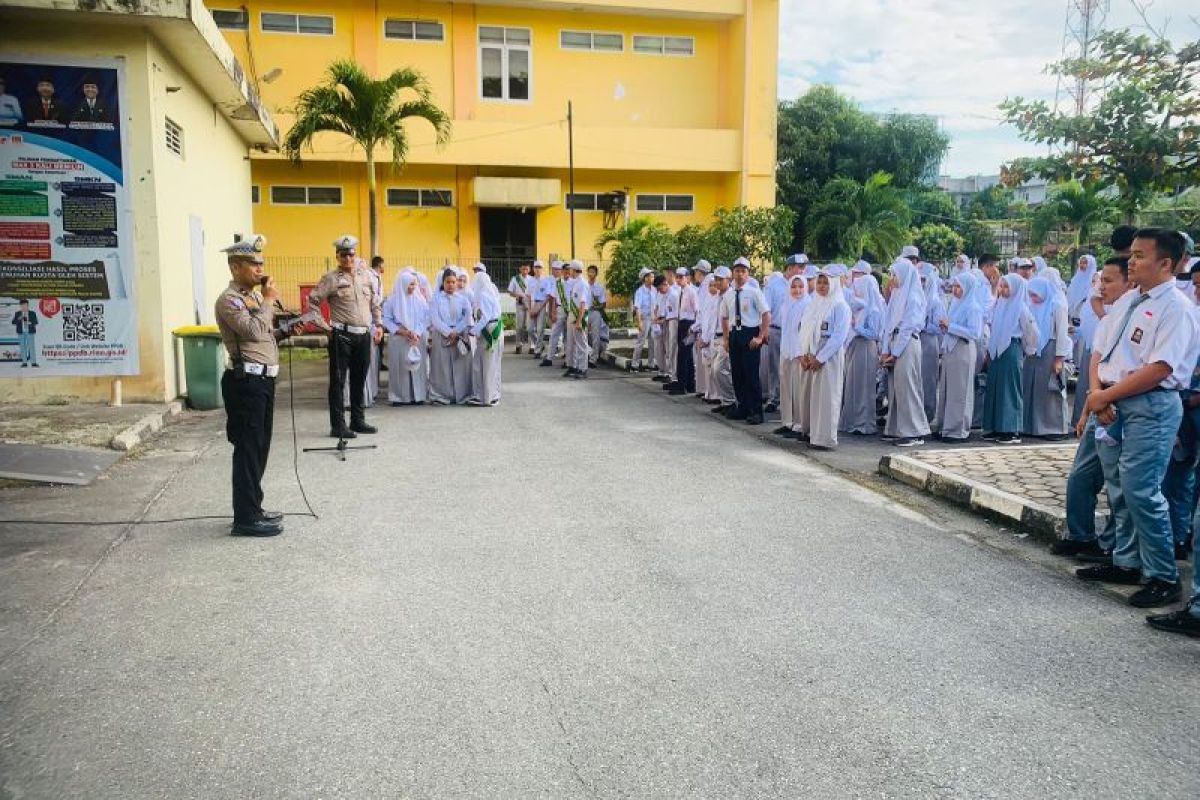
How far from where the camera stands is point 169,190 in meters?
12.3

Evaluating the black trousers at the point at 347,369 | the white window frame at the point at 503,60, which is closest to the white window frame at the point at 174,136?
the black trousers at the point at 347,369

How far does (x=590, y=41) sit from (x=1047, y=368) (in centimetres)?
2040

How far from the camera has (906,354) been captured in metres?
10.6

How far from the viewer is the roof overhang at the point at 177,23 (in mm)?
10141

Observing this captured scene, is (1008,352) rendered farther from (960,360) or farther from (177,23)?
(177,23)

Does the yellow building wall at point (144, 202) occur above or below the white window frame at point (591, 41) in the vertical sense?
below

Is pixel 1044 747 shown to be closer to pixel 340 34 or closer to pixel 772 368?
pixel 772 368

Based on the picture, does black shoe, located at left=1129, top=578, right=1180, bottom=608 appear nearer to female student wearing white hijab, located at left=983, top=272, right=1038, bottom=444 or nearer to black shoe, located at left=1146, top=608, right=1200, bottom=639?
black shoe, located at left=1146, top=608, right=1200, bottom=639

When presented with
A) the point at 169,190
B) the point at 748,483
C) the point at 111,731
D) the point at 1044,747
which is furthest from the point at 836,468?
the point at 169,190

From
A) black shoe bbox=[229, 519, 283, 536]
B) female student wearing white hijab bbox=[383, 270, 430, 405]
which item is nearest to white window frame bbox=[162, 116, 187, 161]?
female student wearing white hijab bbox=[383, 270, 430, 405]

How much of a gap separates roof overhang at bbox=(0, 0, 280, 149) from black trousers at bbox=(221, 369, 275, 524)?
20.2 ft

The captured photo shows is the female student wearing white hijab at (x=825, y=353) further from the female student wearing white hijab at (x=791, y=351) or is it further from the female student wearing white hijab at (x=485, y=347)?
the female student wearing white hijab at (x=485, y=347)

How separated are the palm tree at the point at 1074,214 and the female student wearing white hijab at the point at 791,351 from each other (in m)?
23.5

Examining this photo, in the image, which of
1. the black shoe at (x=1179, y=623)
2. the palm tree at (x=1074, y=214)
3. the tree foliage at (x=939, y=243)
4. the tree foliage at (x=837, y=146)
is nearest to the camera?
the black shoe at (x=1179, y=623)
